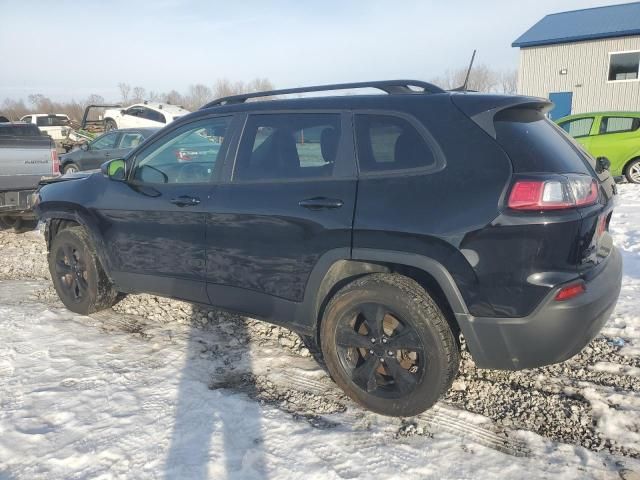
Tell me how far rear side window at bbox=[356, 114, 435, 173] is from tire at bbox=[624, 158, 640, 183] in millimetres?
10066

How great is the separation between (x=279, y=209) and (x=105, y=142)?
38.1 feet

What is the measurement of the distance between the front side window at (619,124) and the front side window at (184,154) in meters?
10.2

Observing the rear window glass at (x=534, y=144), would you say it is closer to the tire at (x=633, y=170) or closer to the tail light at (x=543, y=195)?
the tail light at (x=543, y=195)

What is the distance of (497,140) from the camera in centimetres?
251

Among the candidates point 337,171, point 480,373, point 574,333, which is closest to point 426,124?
point 337,171

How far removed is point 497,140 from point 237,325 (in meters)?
2.60

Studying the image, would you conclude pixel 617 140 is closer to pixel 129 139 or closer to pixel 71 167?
pixel 129 139

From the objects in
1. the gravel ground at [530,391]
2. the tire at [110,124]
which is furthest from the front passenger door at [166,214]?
the tire at [110,124]

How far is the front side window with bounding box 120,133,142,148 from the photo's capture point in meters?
12.3

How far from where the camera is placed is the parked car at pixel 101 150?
12.4 meters

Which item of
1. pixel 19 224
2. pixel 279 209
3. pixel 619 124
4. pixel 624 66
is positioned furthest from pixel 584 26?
pixel 279 209

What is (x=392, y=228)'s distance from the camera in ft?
8.65

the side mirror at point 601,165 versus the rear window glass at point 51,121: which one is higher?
the rear window glass at point 51,121

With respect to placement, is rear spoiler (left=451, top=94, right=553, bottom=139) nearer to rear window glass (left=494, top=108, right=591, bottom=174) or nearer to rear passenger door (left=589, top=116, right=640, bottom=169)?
rear window glass (left=494, top=108, right=591, bottom=174)
